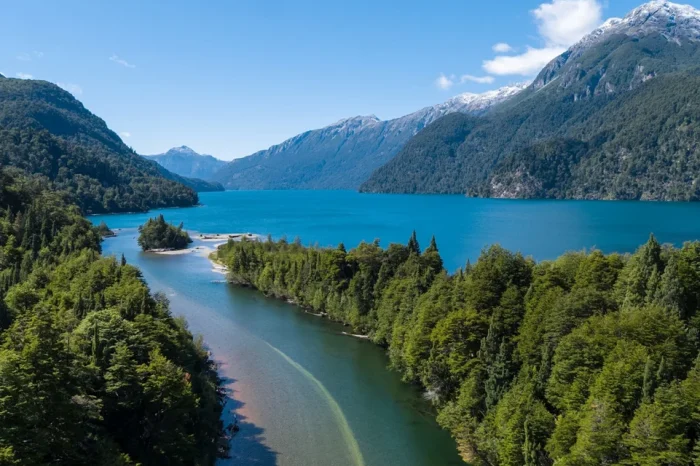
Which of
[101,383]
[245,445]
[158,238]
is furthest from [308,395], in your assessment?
[158,238]

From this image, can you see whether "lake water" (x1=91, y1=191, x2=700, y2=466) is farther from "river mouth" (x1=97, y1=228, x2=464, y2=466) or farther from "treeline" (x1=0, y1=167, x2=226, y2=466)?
"treeline" (x1=0, y1=167, x2=226, y2=466)

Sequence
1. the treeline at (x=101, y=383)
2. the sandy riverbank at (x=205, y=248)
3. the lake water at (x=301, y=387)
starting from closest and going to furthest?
the treeline at (x=101, y=383) → the lake water at (x=301, y=387) → the sandy riverbank at (x=205, y=248)

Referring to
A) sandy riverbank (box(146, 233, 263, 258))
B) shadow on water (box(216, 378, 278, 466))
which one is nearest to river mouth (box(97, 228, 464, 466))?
shadow on water (box(216, 378, 278, 466))

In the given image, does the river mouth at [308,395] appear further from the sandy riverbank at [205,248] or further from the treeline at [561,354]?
the sandy riverbank at [205,248]

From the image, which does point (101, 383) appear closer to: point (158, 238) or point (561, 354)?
point (561, 354)

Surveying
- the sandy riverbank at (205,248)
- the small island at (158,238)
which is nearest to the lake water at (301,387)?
the sandy riverbank at (205,248)

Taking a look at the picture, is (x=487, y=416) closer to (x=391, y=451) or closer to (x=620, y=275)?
(x=391, y=451)

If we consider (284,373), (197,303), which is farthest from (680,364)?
(197,303)
